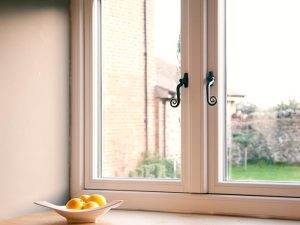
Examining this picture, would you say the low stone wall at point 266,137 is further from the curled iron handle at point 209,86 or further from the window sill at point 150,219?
the window sill at point 150,219

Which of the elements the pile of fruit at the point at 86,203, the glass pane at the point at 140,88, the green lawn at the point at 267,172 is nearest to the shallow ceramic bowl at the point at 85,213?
the pile of fruit at the point at 86,203

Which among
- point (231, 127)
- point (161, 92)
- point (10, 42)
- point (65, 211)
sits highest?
point (10, 42)

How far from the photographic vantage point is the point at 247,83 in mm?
2395

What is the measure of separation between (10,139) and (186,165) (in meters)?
0.79

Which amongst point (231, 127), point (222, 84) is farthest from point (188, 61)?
point (231, 127)

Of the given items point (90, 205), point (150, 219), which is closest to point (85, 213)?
point (90, 205)

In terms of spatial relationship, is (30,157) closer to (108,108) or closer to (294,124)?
(108,108)

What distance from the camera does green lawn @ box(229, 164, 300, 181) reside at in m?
2.29

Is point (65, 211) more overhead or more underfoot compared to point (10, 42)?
more underfoot

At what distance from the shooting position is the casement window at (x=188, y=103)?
232 centimetres

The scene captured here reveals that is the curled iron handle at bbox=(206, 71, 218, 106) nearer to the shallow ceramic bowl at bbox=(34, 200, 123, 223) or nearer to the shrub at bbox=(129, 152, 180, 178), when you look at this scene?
the shrub at bbox=(129, 152, 180, 178)

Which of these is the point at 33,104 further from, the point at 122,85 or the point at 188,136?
the point at 188,136

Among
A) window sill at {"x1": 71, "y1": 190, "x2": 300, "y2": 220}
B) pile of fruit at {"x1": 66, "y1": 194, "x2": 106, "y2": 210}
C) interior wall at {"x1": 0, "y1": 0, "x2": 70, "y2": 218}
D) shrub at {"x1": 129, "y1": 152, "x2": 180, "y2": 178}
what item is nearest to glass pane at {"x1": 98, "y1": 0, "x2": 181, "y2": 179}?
shrub at {"x1": 129, "y1": 152, "x2": 180, "y2": 178}

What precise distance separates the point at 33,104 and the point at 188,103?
71cm
